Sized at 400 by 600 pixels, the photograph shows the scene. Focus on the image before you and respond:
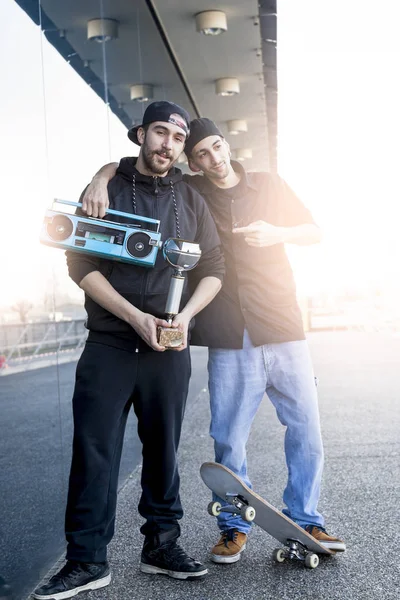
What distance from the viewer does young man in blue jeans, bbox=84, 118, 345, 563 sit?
143 inches

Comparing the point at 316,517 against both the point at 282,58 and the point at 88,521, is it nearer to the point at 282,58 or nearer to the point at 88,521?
the point at 88,521

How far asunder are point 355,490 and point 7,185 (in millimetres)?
2741

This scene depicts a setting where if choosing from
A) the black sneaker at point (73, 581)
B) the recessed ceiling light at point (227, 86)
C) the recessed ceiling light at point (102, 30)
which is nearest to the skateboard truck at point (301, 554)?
the black sneaker at point (73, 581)

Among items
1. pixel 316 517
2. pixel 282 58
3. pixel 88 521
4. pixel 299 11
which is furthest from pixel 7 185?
pixel 282 58

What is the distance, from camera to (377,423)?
7.40 meters

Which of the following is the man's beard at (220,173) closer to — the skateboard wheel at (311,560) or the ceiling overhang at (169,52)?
the ceiling overhang at (169,52)

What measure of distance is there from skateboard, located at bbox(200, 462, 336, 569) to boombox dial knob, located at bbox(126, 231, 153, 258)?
36.4 inches

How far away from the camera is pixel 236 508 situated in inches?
137

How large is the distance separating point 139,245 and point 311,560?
1474mm

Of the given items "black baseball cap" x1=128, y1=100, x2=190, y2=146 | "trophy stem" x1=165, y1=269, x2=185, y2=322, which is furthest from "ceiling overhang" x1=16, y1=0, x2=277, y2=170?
"trophy stem" x1=165, y1=269, x2=185, y2=322

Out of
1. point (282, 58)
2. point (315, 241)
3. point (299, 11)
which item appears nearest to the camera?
point (315, 241)

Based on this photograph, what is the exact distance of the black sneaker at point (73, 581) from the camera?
3.13m

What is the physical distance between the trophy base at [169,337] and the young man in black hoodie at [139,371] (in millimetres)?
26

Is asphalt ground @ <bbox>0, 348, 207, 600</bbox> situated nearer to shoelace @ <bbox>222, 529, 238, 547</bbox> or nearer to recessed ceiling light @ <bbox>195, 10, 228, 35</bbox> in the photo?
shoelace @ <bbox>222, 529, 238, 547</bbox>
